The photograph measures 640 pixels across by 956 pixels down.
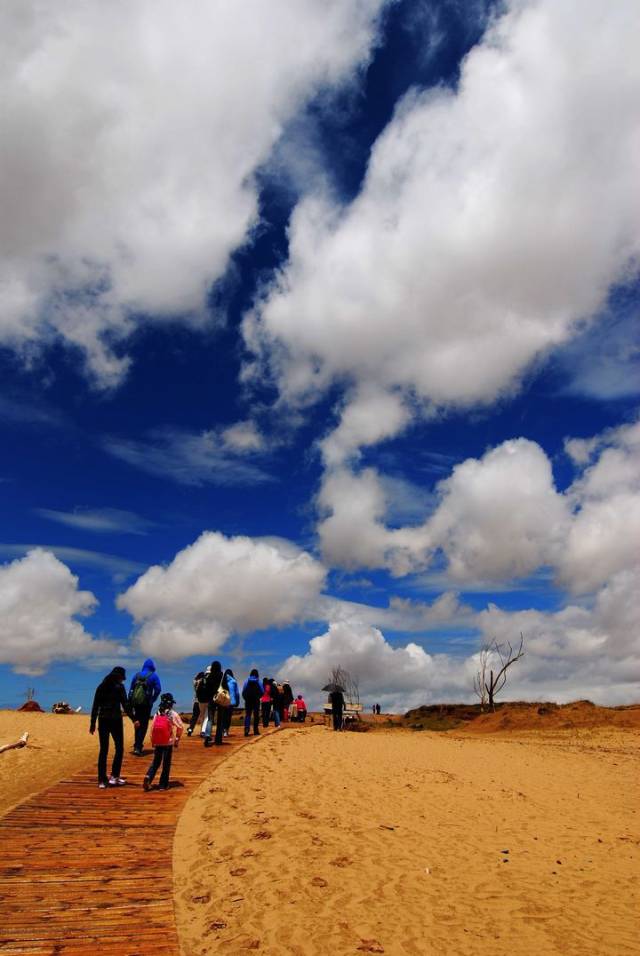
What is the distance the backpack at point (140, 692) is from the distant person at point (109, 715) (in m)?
2.48

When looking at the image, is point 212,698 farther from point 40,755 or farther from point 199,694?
point 40,755

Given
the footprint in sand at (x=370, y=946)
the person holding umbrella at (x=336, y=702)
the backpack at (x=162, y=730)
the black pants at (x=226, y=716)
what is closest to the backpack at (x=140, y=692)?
the backpack at (x=162, y=730)

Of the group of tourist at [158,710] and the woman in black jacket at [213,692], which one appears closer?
the group of tourist at [158,710]

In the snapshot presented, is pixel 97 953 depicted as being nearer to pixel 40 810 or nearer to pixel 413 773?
pixel 40 810

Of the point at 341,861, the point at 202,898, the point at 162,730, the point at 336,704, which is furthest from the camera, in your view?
the point at 336,704

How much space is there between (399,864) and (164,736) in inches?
224

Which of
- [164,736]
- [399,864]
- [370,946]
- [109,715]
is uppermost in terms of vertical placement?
[109,715]

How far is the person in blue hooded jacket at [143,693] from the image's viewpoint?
54.3ft

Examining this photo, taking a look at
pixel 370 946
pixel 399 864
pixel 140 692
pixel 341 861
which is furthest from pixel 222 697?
pixel 370 946

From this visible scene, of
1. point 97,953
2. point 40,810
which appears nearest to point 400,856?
point 97,953

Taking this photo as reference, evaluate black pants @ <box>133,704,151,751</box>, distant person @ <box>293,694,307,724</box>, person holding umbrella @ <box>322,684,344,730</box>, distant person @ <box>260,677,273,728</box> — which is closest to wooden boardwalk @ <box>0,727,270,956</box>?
black pants @ <box>133,704,151,751</box>

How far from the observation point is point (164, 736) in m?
13.3

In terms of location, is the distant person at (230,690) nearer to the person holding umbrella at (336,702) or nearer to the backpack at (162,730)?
the backpack at (162,730)

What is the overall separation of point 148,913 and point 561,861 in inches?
291
